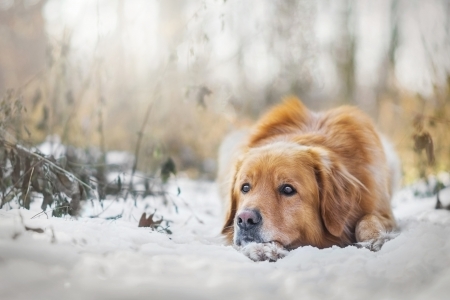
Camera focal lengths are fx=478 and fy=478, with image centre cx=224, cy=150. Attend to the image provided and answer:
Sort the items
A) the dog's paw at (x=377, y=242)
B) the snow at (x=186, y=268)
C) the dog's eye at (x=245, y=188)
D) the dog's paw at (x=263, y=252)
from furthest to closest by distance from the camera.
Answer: the dog's eye at (x=245, y=188)
the dog's paw at (x=377, y=242)
the dog's paw at (x=263, y=252)
the snow at (x=186, y=268)

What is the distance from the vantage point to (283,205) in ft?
10.2

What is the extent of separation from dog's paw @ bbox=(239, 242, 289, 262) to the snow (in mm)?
155

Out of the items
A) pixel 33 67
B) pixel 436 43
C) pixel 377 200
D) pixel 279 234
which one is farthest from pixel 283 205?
pixel 33 67

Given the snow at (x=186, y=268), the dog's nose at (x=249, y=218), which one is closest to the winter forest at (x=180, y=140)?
the snow at (x=186, y=268)

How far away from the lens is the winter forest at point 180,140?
192 centimetres

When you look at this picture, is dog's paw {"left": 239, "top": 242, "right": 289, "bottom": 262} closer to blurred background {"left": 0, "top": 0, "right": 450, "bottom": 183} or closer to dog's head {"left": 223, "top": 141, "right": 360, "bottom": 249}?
dog's head {"left": 223, "top": 141, "right": 360, "bottom": 249}

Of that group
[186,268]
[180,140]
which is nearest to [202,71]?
[180,140]

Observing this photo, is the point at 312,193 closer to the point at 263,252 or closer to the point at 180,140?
the point at 263,252

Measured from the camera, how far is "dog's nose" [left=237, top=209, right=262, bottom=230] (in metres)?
2.92

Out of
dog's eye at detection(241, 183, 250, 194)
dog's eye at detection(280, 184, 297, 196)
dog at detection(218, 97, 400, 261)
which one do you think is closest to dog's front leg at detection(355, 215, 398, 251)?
dog at detection(218, 97, 400, 261)

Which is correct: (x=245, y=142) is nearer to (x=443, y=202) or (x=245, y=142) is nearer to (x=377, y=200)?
(x=377, y=200)

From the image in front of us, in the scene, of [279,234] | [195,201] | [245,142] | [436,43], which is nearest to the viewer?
[279,234]

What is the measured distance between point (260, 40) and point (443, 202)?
4.17m

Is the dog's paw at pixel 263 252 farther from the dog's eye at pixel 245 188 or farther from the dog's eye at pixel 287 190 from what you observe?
the dog's eye at pixel 245 188
